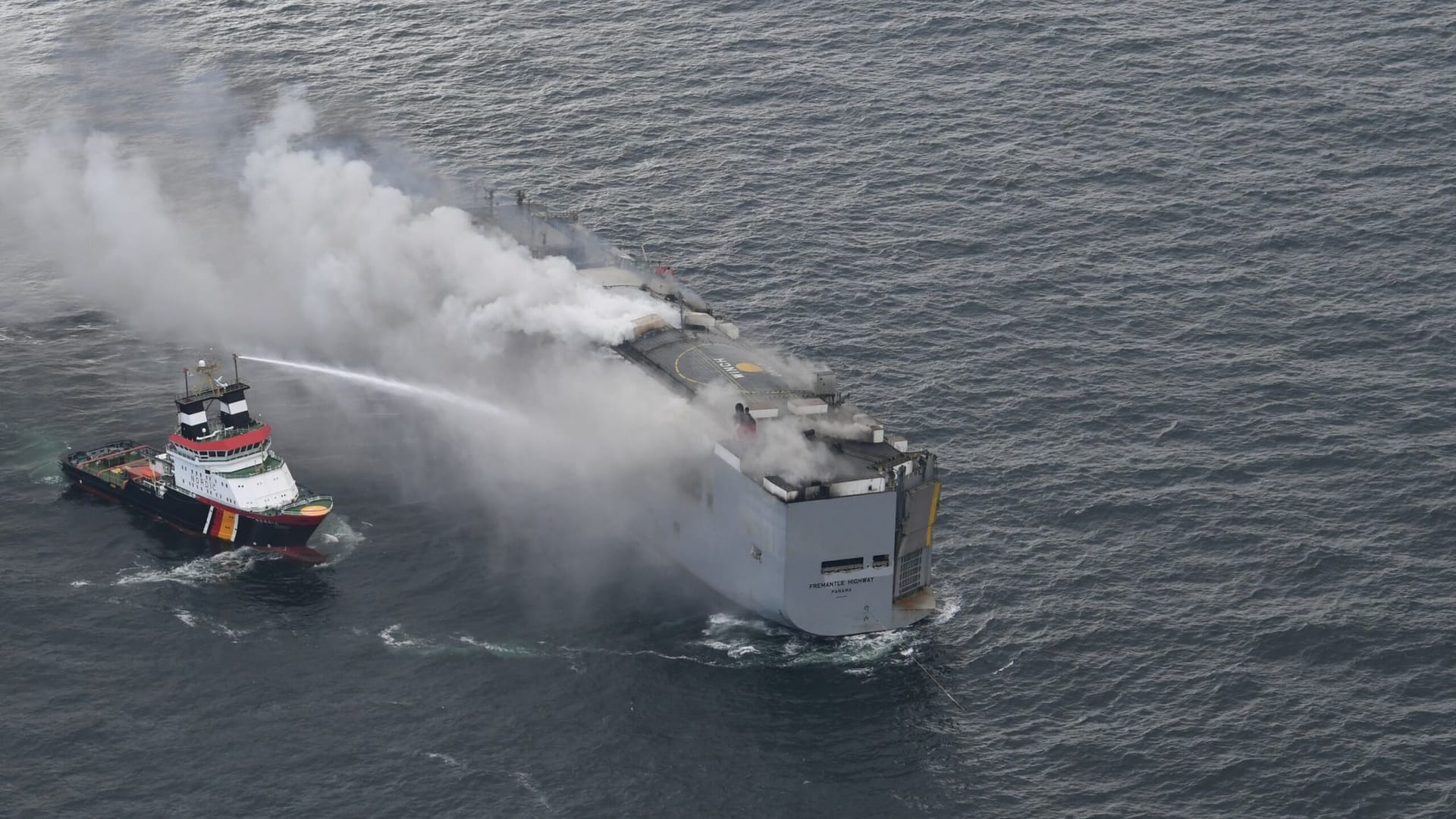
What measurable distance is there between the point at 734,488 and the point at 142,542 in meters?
43.8

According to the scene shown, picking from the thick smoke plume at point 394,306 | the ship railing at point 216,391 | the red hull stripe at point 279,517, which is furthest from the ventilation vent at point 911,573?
the ship railing at point 216,391

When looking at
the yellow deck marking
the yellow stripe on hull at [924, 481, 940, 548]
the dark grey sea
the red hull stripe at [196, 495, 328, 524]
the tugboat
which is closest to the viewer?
the dark grey sea

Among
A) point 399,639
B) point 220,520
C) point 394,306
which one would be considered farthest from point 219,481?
point 394,306

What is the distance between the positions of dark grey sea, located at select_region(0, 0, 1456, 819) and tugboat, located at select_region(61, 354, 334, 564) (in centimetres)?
219

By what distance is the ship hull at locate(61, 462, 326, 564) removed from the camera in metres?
146

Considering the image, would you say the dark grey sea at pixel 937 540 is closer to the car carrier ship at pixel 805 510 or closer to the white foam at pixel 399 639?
the white foam at pixel 399 639

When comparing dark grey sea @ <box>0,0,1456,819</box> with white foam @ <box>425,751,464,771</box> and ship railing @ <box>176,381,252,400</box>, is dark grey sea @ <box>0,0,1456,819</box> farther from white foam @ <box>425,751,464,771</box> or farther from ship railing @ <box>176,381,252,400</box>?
ship railing @ <box>176,381,252,400</box>

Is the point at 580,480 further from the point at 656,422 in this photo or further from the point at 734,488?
the point at 734,488

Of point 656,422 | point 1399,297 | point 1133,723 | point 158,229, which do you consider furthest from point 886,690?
point 158,229

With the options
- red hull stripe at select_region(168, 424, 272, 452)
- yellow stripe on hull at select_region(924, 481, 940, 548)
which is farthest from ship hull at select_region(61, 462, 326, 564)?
yellow stripe on hull at select_region(924, 481, 940, 548)

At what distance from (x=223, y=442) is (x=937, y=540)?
52.5 metres

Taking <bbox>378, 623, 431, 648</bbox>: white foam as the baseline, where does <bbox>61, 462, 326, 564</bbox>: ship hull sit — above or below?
above

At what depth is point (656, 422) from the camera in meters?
148

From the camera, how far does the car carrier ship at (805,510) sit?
135 metres
